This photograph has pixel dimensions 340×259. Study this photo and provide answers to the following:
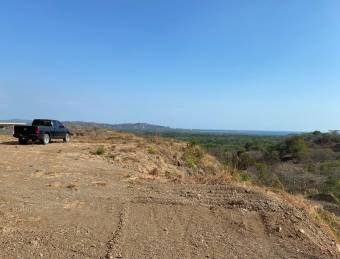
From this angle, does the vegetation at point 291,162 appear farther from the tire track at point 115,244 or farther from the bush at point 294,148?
the tire track at point 115,244

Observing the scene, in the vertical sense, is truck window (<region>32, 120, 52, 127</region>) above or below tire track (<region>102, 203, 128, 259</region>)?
above

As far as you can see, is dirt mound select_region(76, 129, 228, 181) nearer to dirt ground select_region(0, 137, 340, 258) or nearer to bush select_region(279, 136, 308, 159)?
dirt ground select_region(0, 137, 340, 258)

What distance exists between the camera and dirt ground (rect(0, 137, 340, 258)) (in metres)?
6.98

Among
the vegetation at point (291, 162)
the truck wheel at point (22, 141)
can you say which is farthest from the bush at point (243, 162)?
the truck wheel at point (22, 141)

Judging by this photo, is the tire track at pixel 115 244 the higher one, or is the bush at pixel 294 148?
the tire track at pixel 115 244

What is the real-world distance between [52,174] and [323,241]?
8.85 meters

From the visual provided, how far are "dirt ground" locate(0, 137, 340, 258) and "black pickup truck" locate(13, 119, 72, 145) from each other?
12336mm

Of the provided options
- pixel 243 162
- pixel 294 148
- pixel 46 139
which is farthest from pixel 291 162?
pixel 46 139

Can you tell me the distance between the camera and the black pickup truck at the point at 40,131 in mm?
24688

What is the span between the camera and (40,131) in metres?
24.9

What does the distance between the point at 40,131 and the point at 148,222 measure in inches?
712

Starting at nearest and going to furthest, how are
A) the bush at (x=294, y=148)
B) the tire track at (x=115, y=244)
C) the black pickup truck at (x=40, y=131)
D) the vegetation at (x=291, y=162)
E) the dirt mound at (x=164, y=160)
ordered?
1. the tire track at (x=115, y=244)
2. the dirt mound at (x=164, y=160)
3. the black pickup truck at (x=40, y=131)
4. the vegetation at (x=291, y=162)
5. the bush at (x=294, y=148)

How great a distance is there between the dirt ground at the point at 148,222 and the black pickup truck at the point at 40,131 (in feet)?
40.5

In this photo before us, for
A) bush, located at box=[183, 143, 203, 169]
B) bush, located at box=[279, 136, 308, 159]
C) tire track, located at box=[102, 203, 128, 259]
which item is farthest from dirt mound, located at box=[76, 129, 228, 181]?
bush, located at box=[279, 136, 308, 159]
